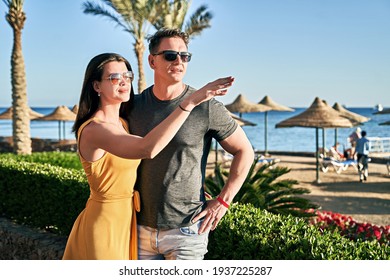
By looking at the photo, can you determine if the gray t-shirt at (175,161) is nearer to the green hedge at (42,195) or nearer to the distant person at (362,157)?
the green hedge at (42,195)

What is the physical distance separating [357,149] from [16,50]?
10.6 m

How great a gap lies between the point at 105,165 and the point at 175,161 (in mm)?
339

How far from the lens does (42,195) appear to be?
5.73 metres

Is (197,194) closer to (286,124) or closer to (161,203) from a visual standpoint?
(161,203)

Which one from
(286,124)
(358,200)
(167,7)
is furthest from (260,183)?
(167,7)

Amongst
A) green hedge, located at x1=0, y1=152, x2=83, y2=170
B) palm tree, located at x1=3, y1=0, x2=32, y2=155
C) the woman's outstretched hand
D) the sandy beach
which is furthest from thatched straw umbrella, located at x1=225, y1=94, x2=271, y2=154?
the woman's outstretched hand

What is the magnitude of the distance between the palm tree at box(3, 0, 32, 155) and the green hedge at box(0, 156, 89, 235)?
272 inches

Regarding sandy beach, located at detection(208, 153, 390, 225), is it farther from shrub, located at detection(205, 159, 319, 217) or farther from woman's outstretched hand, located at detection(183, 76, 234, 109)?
woman's outstretched hand, located at detection(183, 76, 234, 109)

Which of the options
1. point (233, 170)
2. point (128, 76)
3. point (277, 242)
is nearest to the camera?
point (128, 76)

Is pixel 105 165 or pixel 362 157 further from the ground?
pixel 105 165

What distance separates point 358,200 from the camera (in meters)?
11.5

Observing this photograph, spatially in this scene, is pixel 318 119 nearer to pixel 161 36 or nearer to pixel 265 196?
pixel 265 196

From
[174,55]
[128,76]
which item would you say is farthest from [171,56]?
[128,76]

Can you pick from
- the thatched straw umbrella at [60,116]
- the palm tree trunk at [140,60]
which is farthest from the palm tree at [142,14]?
the thatched straw umbrella at [60,116]
